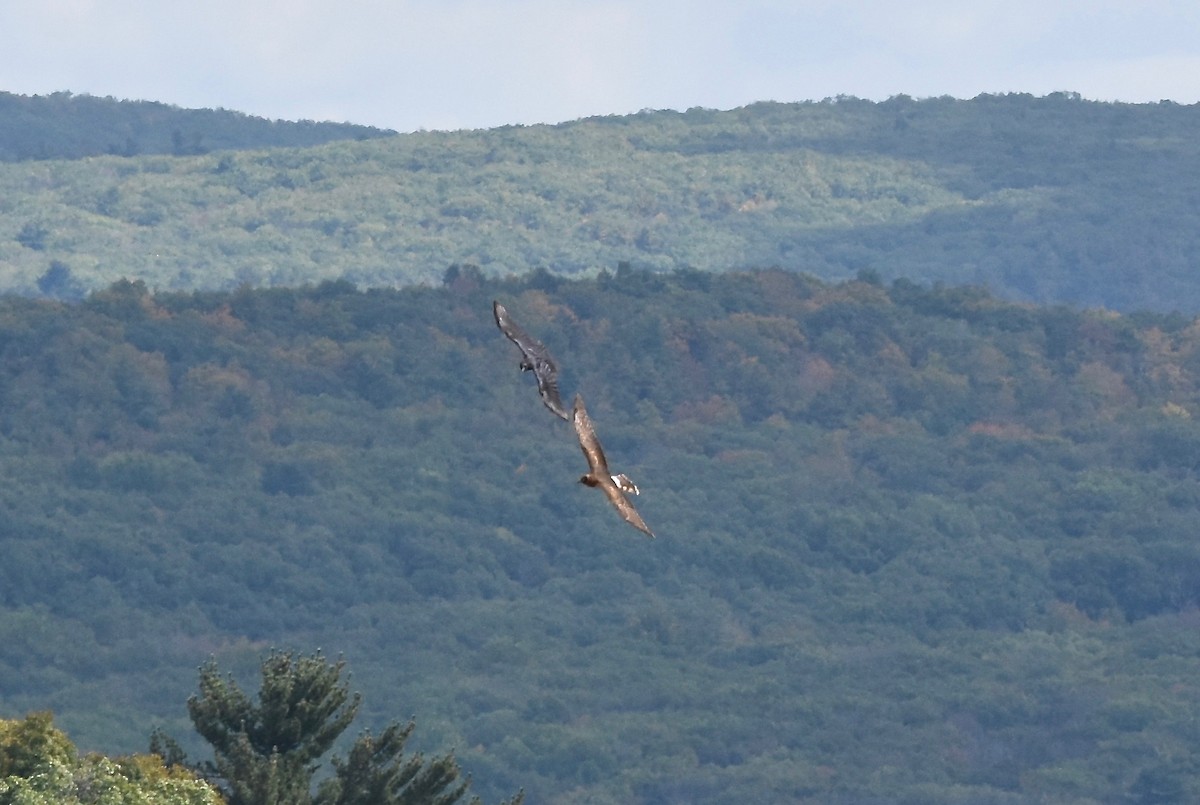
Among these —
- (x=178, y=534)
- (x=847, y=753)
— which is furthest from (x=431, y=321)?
(x=847, y=753)

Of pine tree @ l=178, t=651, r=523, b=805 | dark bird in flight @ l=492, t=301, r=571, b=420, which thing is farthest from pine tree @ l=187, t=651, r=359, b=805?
dark bird in flight @ l=492, t=301, r=571, b=420

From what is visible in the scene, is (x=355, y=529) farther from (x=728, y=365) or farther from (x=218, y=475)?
(x=728, y=365)

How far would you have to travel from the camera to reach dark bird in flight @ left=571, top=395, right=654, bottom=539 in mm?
20453

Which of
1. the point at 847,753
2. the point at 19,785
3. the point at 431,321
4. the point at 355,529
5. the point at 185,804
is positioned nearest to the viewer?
the point at 19,785

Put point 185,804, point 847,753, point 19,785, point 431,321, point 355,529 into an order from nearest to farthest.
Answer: point 19,785 → point 185,804 → point 847,753 → point 355,529 → point 431,321

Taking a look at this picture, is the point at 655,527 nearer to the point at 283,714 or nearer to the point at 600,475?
the point at 283,714

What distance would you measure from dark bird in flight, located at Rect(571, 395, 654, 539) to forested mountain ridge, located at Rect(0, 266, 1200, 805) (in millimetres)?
106232

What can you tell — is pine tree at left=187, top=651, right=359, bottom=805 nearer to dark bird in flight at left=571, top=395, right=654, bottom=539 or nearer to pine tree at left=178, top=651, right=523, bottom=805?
pine tree at left=178, top=651, right=523, bottom=805

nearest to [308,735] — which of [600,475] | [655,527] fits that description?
[600,475]

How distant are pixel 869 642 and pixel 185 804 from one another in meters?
126

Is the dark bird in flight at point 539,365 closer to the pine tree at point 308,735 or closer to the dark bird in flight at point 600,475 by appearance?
the dark bird in flight at point 600,475

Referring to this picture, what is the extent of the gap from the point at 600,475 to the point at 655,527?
496 ft

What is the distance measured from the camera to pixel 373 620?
15712 centimetres

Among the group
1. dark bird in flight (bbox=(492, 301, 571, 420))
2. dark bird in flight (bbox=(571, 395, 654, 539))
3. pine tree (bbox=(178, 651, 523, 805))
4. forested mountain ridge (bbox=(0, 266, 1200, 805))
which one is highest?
dark bird in flight (bbox=(492, 301, 571, 420))
